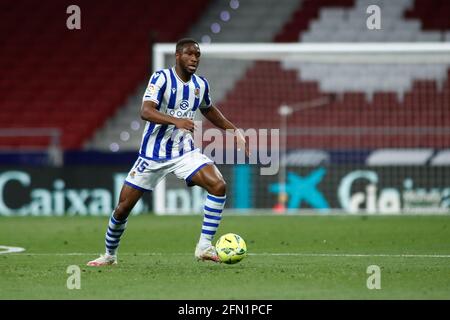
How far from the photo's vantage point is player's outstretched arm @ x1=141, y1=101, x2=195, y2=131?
10000 millimetres

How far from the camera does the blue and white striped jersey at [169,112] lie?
10508mm

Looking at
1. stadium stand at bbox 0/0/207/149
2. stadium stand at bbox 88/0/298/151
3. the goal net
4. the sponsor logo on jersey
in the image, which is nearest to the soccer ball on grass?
the sponsor logo on jersey

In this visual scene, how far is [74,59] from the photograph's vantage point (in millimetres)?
29109

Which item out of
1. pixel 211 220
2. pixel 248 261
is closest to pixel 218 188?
pixel 211 220

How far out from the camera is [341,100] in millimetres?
24656

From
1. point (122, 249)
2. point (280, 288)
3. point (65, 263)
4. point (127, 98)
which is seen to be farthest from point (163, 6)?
point (280, 288)

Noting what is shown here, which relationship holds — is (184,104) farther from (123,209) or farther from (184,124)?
(123,209)

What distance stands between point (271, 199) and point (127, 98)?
750cm

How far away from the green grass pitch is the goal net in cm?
280

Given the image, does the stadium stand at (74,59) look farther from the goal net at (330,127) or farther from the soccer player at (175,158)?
the soccer player at (175,158)

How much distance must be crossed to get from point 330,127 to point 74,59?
870cm

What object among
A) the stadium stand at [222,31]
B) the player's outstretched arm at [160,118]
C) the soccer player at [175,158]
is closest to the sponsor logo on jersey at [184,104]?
the soccer player at [175,158]

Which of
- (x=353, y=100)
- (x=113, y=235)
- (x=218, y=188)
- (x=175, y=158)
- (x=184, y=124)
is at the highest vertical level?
(x=353, y=100)

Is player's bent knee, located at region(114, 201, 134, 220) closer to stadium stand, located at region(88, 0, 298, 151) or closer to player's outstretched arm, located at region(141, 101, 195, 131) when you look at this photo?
player's outstretched arm, located at region(141, 101, 195, 131)
